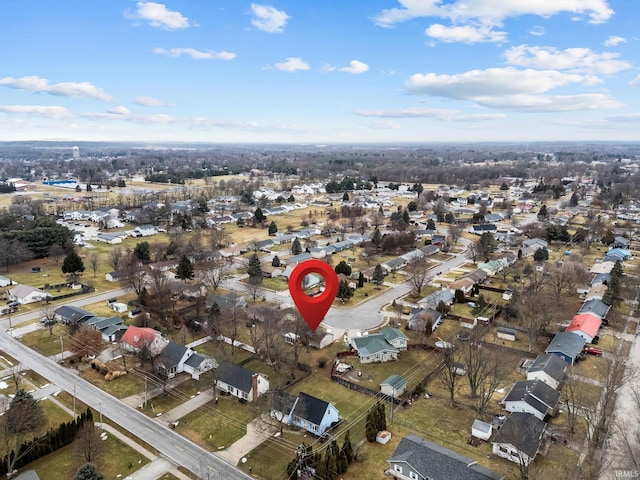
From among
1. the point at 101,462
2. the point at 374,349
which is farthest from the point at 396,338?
the point at 101,462

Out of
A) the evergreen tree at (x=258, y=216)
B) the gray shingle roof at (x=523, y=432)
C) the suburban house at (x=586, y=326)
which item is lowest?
the gray shingle roof at (x=523, y=432)

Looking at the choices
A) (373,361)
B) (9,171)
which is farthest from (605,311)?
(9,171)

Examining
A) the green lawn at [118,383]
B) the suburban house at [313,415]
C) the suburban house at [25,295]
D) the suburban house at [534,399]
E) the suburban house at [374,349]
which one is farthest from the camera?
the suburban house at [25,295]

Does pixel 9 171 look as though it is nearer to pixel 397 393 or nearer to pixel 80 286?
pixel 80 286

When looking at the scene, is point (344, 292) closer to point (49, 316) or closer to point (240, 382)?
point (240, 382)

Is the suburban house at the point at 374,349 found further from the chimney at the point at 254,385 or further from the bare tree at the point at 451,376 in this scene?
the chimney at the point at 254,385

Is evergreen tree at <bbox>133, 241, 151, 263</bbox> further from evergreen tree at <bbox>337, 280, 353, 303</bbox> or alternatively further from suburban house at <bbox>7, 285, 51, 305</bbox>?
evergreen tree at <bbox>337, 280, 353, 303</bbox>

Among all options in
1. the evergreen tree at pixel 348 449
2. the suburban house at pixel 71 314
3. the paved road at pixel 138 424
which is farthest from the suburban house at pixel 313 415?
the suburban house at pixel 71 314
